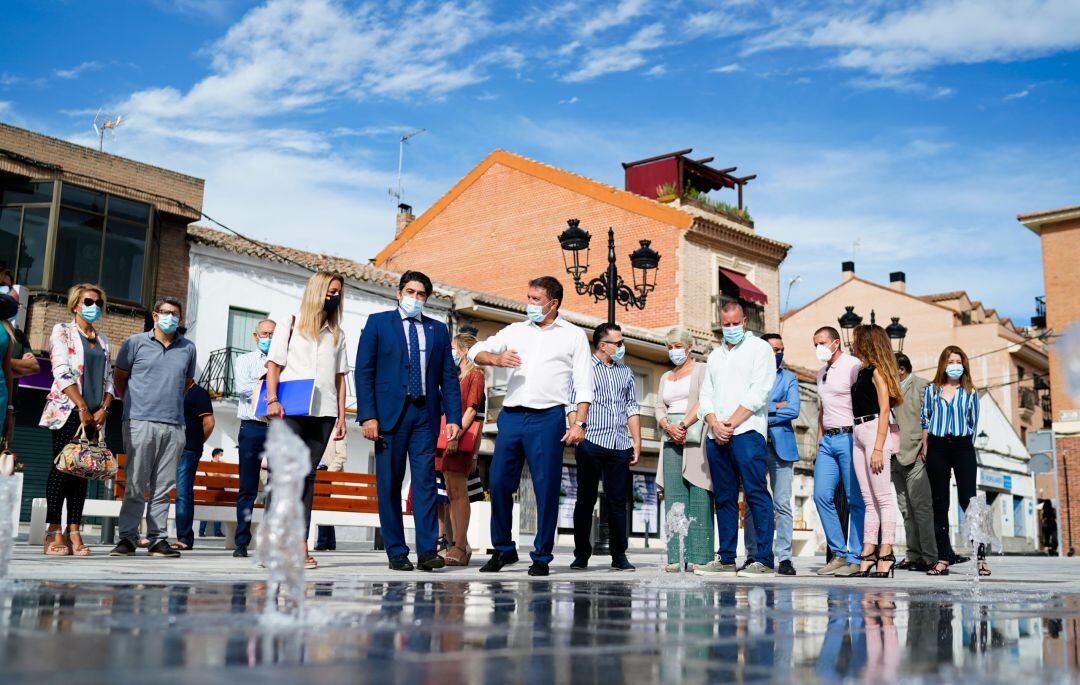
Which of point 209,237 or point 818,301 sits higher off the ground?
point 818,301

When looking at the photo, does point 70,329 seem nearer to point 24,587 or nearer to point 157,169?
point 24,587

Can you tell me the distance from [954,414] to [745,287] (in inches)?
1078

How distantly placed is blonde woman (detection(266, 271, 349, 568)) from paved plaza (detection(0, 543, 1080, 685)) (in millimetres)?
2198

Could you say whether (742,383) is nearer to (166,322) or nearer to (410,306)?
(410,306)

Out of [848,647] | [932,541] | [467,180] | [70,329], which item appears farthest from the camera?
[467,180]

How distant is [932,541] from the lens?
368 inches

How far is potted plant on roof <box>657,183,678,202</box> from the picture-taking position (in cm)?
3641

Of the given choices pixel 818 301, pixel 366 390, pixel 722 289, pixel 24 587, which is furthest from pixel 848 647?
pixel 818 301

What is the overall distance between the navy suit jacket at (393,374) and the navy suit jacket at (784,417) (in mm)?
2935

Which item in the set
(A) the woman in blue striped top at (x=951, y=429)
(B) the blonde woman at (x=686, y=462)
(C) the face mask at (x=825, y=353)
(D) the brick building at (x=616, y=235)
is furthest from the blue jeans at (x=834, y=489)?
(D) the brick building at (x=616, y=235)

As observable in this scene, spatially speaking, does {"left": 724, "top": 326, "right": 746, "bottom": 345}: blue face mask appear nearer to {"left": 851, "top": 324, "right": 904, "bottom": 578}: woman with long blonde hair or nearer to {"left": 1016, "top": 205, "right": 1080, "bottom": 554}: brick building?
{"left": 851, "top": 324, "right": 904, "bottom": 578}: woman with long blonde hair

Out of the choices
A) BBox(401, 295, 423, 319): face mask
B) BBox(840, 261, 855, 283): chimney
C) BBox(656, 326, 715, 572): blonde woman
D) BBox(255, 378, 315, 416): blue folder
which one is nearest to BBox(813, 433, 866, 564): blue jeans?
BBox(656, 326, 715, 572): blonde woman

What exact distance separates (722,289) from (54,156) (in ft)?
70.7

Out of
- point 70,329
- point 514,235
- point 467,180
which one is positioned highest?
point 467,180
